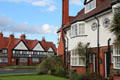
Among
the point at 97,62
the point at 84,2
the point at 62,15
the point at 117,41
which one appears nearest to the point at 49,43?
the point at 62,15

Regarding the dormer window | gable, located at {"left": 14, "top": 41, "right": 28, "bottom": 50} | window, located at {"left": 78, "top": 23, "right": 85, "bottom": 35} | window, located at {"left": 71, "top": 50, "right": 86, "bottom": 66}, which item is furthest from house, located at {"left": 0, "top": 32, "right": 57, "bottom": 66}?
window, located at {"left": 78, "top": 23, "right": 85, "bottom": 35}

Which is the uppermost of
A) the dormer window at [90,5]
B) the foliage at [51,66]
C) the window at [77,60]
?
the dormer window at [90,5]

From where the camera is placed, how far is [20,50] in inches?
2309

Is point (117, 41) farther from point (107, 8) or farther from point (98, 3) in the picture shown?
point (98, 3)

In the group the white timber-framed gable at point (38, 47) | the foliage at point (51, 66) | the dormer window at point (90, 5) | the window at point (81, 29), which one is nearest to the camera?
the window at point (81, 29)

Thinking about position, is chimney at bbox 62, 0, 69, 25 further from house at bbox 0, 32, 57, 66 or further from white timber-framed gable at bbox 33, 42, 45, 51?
white timber-framed gable at bbox 33, 42, 45, 51

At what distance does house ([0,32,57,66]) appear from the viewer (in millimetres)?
56500

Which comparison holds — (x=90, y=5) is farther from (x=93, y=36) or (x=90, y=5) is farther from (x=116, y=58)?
(x=116, y=58)

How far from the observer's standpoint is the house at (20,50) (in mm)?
56500

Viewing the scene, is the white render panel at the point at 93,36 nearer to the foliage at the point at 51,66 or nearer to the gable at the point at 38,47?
the foliage at the point at 51,66

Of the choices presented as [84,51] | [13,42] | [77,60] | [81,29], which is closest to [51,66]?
[77,60]

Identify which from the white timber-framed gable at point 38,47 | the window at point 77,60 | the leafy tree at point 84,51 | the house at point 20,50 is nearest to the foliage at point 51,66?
the window at point 77,60

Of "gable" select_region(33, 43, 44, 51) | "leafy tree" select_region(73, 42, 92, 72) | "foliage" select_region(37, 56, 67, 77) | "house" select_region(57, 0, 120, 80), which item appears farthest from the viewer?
"gable" select_region(33, 43, 44, 51)

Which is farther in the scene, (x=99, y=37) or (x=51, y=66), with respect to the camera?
(x=51, y=66)
